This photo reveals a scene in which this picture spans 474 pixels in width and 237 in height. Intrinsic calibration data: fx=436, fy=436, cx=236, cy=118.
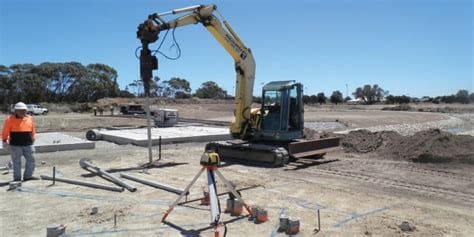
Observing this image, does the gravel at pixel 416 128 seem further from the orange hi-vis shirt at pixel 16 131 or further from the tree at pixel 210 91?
the tree at pixel 210 91

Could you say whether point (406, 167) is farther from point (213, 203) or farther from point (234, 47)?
point (213, 203)

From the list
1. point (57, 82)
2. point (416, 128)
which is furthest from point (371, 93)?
point (416, 128)

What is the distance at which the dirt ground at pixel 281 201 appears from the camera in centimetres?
583

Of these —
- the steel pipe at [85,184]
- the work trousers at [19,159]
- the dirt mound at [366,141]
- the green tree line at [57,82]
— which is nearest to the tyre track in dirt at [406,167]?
the dirt mound at [366,141]

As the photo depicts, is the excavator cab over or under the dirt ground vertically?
over

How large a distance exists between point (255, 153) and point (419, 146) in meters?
4.90

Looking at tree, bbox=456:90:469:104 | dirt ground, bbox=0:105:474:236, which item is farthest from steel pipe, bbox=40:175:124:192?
tree, bbox=456:90:469:104

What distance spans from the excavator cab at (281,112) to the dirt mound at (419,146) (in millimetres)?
3054

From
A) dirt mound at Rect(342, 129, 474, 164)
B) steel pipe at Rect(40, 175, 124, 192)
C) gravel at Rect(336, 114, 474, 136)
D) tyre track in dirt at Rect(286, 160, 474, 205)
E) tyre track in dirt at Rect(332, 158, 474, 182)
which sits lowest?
tyre track in dirt at Rect(286, 160, 474, 205)

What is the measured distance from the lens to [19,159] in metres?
8.91

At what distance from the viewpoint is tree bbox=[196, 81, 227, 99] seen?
380 ft

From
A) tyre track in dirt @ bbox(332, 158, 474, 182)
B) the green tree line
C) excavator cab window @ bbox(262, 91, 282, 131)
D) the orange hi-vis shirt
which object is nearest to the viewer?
the orange hi-vis shirt

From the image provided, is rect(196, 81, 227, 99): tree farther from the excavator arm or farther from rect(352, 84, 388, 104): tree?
the excavator arm

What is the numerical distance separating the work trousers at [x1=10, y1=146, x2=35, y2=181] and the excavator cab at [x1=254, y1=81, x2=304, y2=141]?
6079 mm
